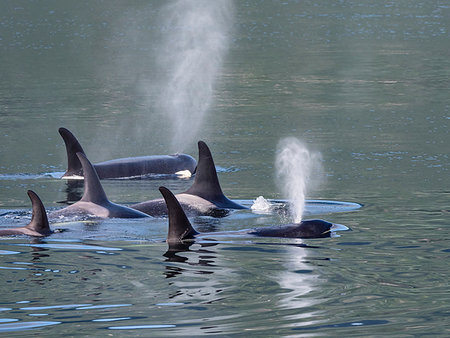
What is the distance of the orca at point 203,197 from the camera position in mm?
17891

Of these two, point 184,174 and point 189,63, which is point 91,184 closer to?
point 184,174

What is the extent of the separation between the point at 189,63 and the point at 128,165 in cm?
3808

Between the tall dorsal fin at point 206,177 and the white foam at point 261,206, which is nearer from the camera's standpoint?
the white foam at point 261,206

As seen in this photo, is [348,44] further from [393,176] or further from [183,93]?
[393,176]

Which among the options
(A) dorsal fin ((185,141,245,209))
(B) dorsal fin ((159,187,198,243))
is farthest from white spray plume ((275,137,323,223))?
(B) dorsal fin ((159,187,198,243))

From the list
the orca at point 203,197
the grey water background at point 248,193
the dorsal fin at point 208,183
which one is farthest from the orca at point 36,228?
the dorsal fin at point 208,183

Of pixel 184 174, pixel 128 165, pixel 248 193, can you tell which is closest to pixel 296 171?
pixel 184 174

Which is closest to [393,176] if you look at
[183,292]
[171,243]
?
[171,243]

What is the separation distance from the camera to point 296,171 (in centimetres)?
2512

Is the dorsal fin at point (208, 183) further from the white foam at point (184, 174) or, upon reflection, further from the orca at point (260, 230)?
the white foam at point (184, 174)

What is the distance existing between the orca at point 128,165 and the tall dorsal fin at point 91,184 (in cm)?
557

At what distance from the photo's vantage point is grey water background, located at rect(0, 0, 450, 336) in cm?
1128

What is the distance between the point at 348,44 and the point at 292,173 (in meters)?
40.6

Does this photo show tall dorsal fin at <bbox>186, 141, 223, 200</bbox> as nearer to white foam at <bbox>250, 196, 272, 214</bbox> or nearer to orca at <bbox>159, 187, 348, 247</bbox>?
white foam at <bbox>250, 196, 272, 214</bbox>
